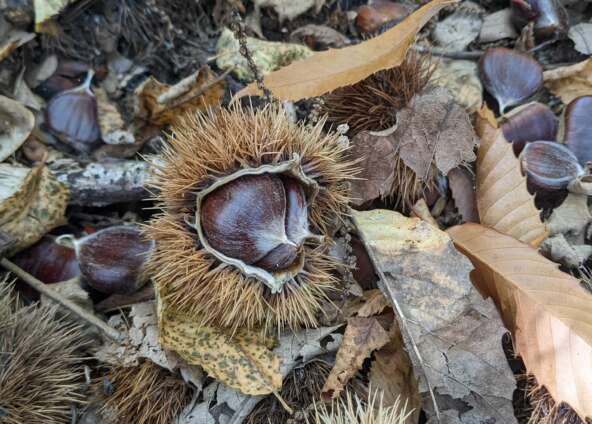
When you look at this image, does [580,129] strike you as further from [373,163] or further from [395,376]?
[395,376]

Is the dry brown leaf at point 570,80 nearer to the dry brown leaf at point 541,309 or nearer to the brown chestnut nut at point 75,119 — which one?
the dry brown leaf at point 541,309

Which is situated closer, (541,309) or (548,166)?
(541,309)

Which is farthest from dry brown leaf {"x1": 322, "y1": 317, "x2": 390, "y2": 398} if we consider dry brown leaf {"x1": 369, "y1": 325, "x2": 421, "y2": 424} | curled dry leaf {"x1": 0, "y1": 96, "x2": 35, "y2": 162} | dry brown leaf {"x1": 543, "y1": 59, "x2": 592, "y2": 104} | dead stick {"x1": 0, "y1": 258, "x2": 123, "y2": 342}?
curled dry leaf {"x1": 0, "y1": 96, "x2": 35, "y2": 162}

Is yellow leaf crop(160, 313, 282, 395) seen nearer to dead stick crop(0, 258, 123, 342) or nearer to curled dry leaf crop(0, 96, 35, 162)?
dead stick crop(0, 258, 123, 342)

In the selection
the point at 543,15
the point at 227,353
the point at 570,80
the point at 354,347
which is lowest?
the point at 354,347

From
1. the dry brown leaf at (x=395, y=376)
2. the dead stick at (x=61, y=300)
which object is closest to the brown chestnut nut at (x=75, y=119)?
the dead stick at (x=61, y=300)

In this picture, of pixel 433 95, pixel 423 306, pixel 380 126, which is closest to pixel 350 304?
pixel 423 306

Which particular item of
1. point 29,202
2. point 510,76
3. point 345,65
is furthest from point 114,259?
point 510,76
